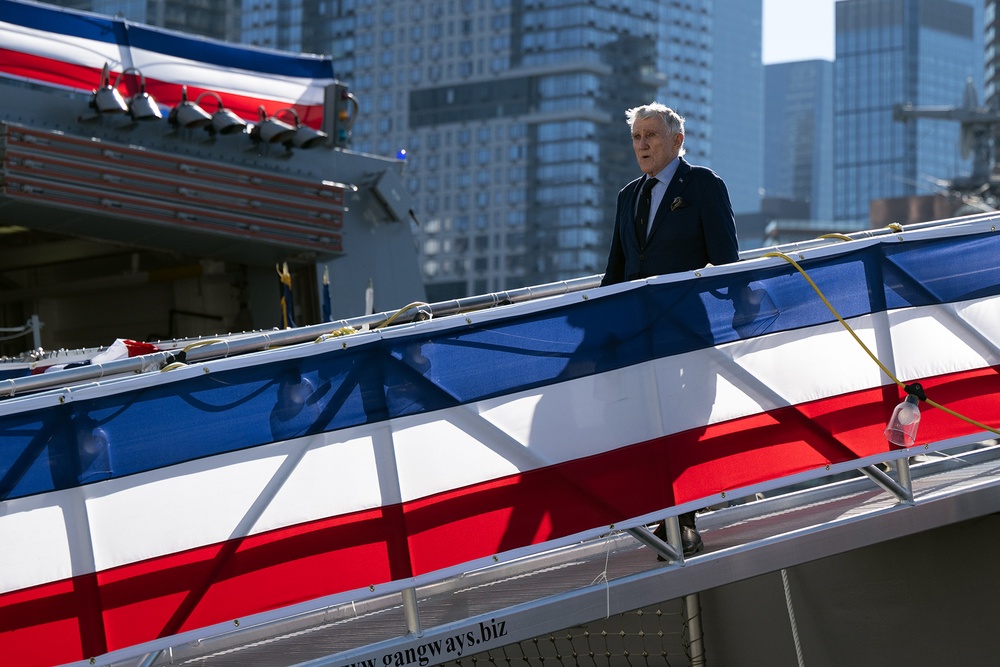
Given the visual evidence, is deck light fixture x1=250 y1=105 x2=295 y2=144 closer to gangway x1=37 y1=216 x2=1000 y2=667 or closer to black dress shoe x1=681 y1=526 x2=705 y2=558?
gangway x1=37 y1=216 x2=1000 y2=667

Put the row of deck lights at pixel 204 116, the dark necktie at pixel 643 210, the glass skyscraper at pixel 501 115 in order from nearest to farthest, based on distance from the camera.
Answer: the dark necktie at pixel 643 210, the row of deck lights at pixel 204 116, the glass skyscraper at pixel 501 115

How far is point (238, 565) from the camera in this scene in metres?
3.76

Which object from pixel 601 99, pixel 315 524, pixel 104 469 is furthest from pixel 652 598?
pixel 601 99

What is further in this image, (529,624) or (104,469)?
(529,624)

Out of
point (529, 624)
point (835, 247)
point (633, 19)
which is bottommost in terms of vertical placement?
point (529, 624)

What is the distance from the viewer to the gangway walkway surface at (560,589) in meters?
3.89

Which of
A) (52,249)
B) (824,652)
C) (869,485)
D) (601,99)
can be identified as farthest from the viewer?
(601,99)

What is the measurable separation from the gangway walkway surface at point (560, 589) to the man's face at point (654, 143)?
1.41 m

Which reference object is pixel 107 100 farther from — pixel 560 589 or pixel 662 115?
pixel 560 589

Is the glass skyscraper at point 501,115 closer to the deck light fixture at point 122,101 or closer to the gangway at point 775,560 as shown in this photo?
the deck light fixture at point 122,101

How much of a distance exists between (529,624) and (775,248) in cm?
183

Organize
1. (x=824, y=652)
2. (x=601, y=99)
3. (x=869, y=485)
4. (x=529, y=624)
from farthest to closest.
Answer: (x=601, y=99), (x=869, y=485), (x=824, y=652), (x=529, y=624)

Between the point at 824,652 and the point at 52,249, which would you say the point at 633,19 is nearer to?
the point at 52,249

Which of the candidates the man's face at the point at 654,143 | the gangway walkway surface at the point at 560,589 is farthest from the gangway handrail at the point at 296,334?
the gangway walkway surface at the point at 560,589
